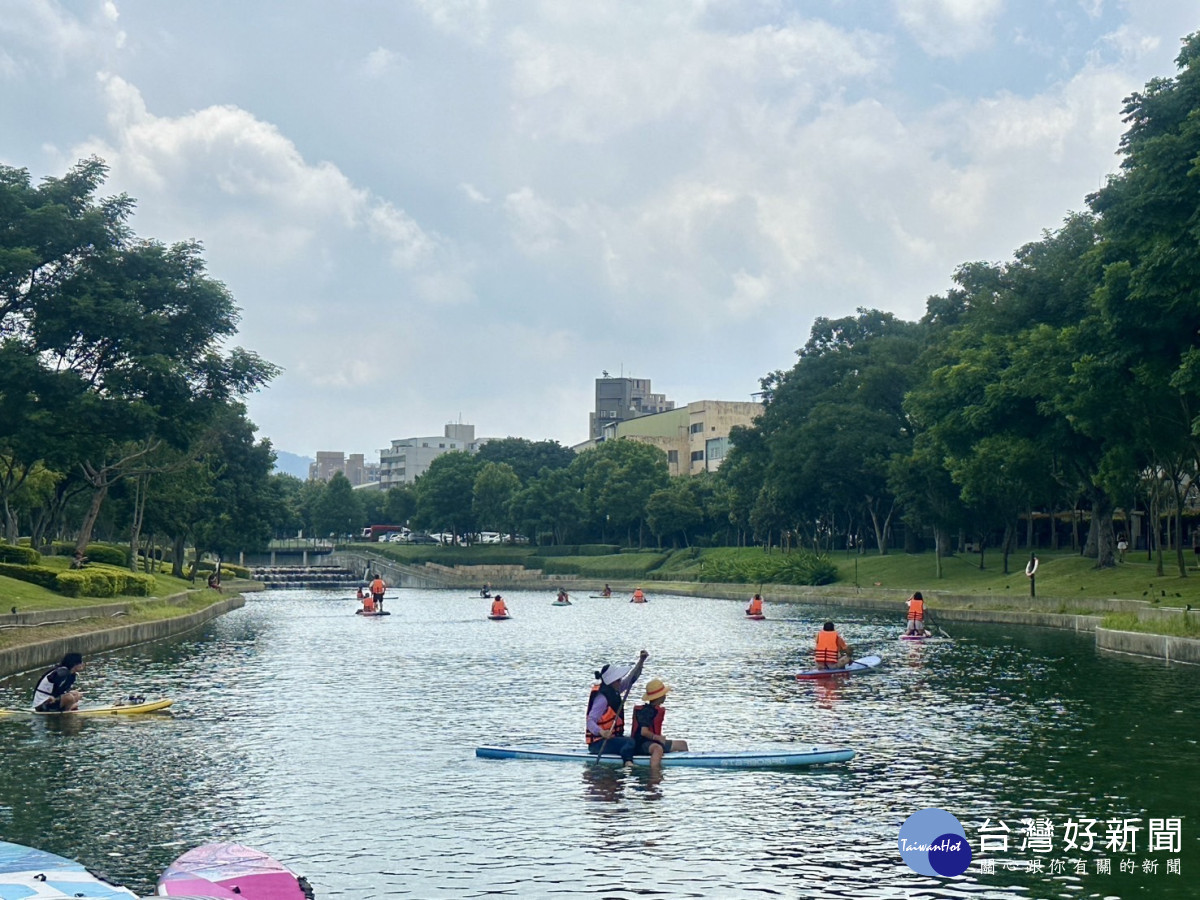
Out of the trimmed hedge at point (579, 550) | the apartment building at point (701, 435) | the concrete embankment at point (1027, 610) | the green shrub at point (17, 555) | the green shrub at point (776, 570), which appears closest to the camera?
the concrete embankment at point (1027, 610)

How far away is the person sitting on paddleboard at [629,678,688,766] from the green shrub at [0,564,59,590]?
3594cm

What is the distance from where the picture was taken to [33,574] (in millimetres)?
50906

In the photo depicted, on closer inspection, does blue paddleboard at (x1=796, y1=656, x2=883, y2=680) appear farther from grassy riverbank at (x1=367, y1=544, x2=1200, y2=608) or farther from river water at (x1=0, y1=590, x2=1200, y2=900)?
Answer: grassy riverbank at (x1=367, y1=544, x2=1200, y2=608)

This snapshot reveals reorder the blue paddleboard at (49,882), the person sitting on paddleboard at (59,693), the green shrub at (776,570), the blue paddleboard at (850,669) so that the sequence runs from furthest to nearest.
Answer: the green shrub at (776,570) < the blue paddleboard at (850,669) < the person sitting on paddleboard at (59,693) < the blue paddleboard at (49,882)

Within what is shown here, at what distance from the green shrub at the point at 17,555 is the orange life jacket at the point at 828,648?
35444 millimetres

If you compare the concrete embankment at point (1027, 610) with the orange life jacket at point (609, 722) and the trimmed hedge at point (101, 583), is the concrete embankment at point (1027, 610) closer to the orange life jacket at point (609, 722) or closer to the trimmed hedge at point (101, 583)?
the orange life jacket at point (609, 722)

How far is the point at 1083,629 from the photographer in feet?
182

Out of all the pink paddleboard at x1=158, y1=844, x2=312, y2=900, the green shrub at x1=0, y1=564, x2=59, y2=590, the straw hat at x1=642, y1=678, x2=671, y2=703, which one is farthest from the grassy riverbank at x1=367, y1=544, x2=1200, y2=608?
the green shrub at x1=0, y1=564, x2=59, y2=590

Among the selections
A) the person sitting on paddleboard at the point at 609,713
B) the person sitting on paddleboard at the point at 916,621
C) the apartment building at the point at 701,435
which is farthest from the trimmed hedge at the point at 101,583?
the apartment building at the point at 701,435

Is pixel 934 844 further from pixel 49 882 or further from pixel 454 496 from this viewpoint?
pixel 454 496

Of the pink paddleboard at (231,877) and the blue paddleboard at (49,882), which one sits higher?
the blue paddleboard at (49,882)

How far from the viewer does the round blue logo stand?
15.7 meters

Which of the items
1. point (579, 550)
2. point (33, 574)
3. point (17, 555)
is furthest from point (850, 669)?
point (579, 550)

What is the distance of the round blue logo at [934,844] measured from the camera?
1566cm
